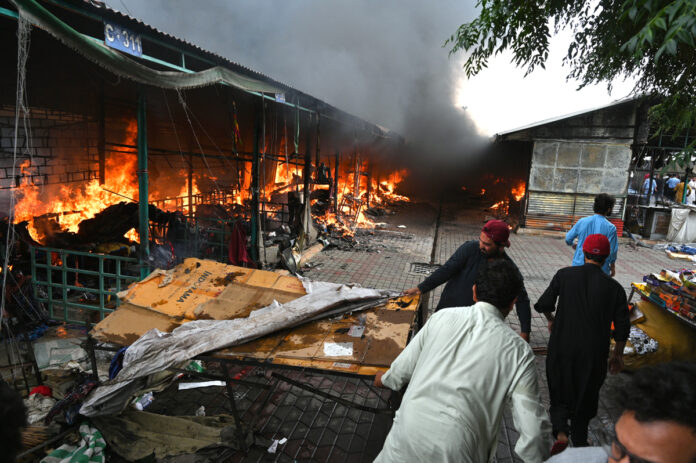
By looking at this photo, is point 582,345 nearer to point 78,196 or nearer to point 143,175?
point 143,175

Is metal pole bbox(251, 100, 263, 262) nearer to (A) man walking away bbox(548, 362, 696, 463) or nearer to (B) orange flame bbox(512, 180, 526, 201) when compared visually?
(A) man walking away bbox(548, 362, 696, 463)

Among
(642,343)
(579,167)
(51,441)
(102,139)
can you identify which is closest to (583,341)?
(642,343)

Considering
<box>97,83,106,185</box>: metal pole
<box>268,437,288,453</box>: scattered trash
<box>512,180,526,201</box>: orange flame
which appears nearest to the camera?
<box>268,437,288,453</box>: scattered trash

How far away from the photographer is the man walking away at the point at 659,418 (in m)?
1.05

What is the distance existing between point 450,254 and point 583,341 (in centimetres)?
816

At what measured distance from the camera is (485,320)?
1840 mm

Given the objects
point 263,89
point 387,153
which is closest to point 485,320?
point 263,89

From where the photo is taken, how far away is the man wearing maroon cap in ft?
11.1

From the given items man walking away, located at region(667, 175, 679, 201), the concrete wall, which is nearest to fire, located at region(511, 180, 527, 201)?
the concrete wall

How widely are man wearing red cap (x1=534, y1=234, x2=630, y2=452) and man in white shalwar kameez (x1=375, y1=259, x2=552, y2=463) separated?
1513 mm

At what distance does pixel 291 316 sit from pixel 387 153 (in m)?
20.1

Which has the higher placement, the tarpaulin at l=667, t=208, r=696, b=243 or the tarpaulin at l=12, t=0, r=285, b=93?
the tarpaulin at l=12, t=0, r=285, b=93

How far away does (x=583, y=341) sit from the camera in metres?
2.94

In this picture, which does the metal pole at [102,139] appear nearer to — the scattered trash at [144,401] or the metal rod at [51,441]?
the scattered trash at [144,401]
